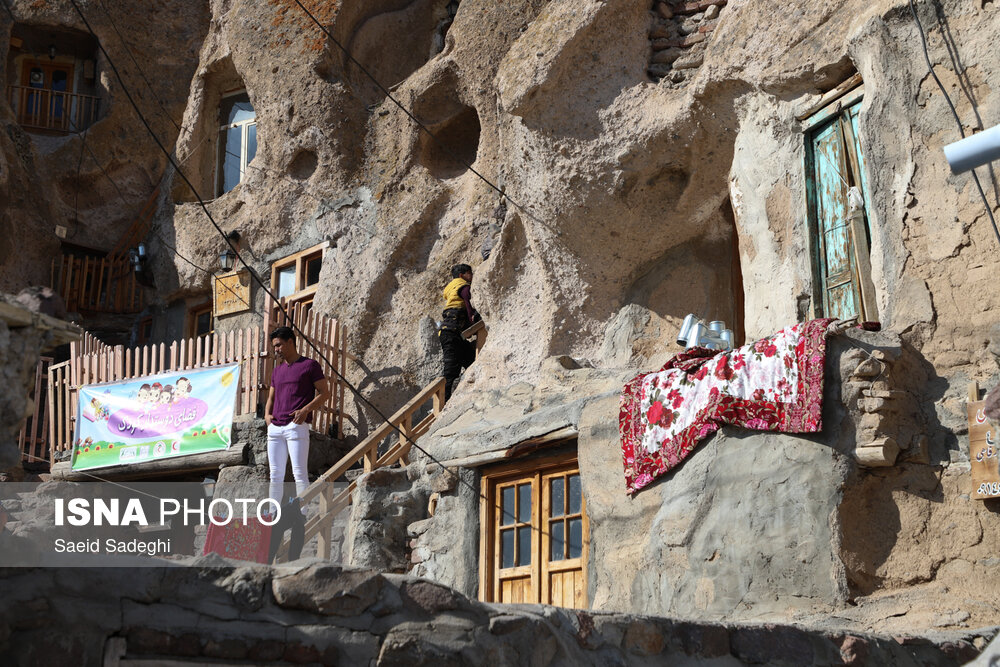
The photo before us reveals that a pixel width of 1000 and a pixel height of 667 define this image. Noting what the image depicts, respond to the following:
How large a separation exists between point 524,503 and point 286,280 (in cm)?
749

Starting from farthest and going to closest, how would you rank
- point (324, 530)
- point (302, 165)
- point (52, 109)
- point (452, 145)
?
1. point (52, 109)
2. point (302, 165)
3. point (452, 145)
4. point (324, 530)

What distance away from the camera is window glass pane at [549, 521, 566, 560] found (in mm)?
8719

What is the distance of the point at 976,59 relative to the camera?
7457mm

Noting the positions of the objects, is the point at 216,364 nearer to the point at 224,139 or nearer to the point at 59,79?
the point at 224,139

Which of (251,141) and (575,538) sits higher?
(251,141)

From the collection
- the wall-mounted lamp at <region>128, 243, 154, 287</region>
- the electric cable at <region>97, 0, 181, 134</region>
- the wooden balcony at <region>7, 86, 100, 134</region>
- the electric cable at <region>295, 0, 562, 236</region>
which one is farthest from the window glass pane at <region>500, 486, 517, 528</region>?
the wooden balcony at <region>7, 86, 100, 134</region>


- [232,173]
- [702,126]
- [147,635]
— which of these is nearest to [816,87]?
[702,126]

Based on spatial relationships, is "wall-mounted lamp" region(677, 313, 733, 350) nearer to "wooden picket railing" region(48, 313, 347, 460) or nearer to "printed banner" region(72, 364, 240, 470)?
"wooden picket railing" region(48, 313, 347, 460)

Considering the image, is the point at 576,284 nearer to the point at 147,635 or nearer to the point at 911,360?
the point at 911,360

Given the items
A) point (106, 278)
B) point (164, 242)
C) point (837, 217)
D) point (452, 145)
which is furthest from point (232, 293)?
point (837, 217)

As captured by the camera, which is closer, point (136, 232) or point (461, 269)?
point (461, 269)

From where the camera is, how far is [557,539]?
8773 millimetres

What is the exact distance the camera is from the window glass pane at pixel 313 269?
50.4ft

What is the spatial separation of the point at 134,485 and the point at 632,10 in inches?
278
